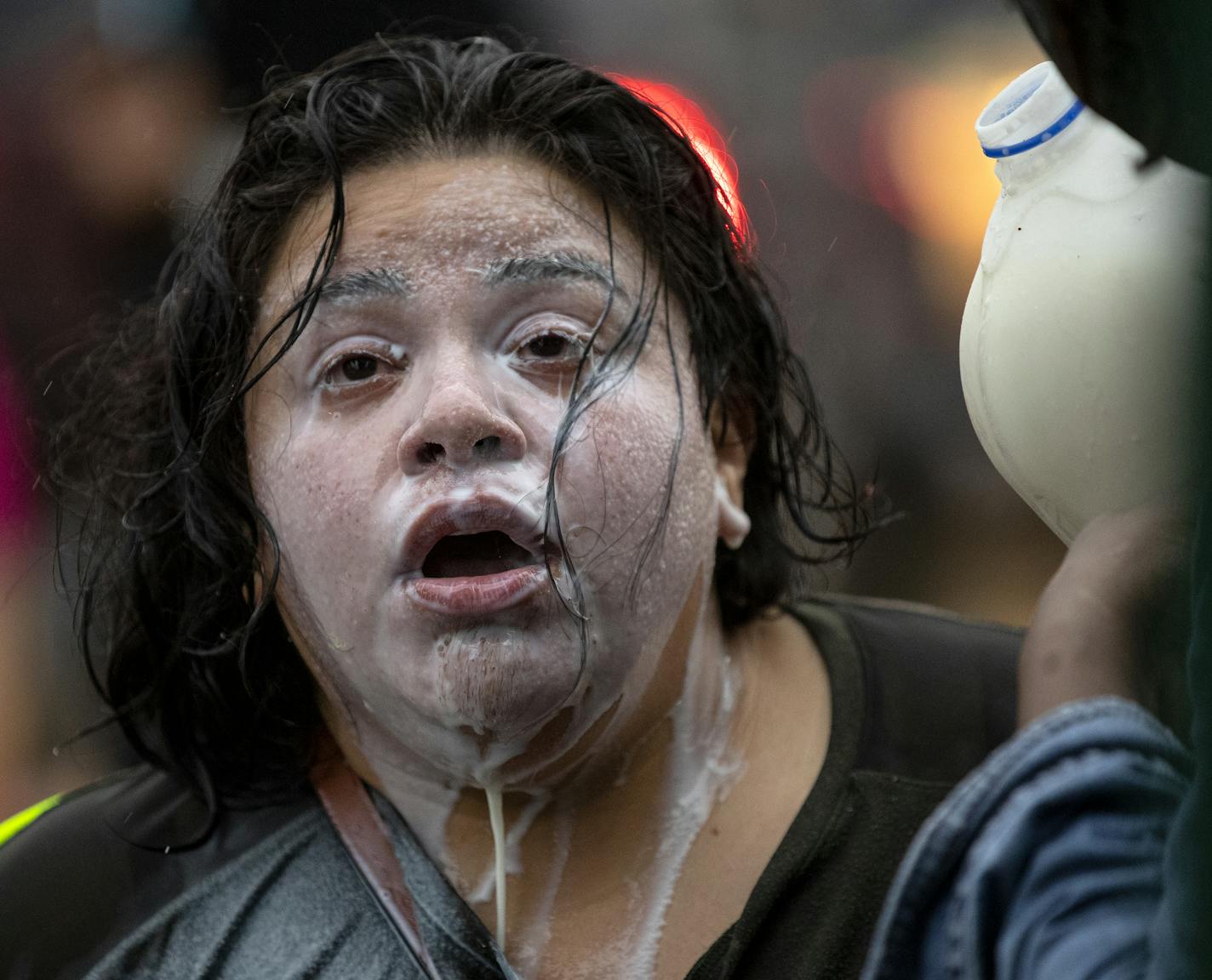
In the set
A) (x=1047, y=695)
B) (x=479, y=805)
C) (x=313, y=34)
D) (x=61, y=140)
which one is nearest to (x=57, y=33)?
(x=61, y=140)

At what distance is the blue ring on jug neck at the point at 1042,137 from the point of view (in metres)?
1.13

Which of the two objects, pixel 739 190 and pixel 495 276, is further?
pixel 739 190

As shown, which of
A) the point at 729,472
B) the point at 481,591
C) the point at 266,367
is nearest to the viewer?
the point at 481,591

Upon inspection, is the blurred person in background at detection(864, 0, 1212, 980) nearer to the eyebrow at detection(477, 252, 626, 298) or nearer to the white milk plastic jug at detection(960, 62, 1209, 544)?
the white milk plastic jug at detection(960, 62, 1209, 544)

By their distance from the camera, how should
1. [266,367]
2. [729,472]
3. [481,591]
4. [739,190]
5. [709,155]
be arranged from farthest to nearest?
[739,190], [709,155], [729,472], [266,367], [481,591]

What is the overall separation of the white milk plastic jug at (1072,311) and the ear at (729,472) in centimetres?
51

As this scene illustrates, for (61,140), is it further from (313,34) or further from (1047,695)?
(1047,695)

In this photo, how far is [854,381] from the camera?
3.43 meters

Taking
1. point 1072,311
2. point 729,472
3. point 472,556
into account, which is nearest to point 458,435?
point 472,556

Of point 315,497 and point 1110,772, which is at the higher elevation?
point 315,497

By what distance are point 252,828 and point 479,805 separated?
1.04 feet

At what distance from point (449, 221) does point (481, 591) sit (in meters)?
0.44

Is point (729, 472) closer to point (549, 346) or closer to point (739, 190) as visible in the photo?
point (549, 346)

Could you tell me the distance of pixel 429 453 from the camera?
142 cm
